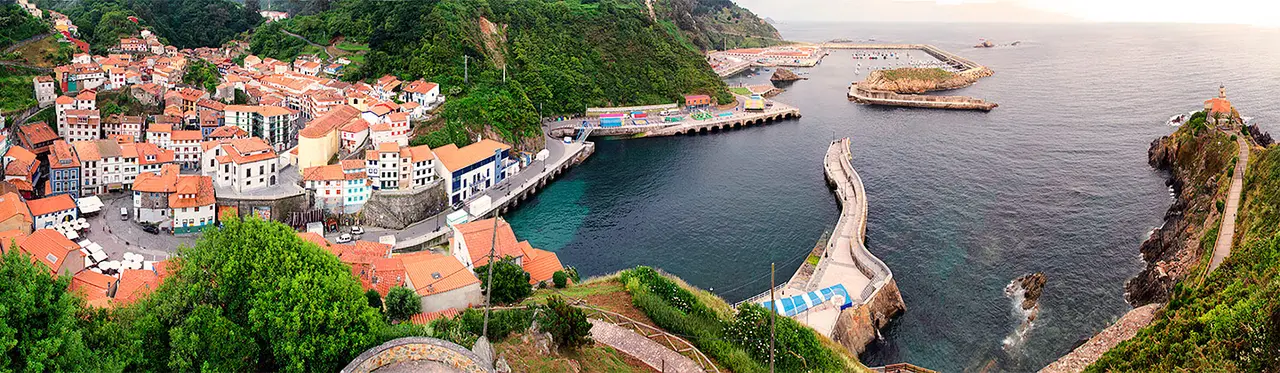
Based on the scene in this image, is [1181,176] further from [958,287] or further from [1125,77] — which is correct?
[1125,77]

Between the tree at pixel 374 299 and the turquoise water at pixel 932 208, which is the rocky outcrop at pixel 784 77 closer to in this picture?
the turquoise water at pixel 932 208

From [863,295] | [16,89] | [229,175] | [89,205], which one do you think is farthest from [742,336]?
[16,89]

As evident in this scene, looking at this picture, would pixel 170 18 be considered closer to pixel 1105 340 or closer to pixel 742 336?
pixel 742 336

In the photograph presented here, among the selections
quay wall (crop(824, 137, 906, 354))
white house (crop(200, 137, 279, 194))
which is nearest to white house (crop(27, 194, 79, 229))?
white house (crop(200, 137, 279, 194))

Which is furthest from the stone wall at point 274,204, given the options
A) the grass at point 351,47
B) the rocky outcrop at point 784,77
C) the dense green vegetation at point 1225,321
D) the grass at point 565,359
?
the rocky outcrop at point 784,77

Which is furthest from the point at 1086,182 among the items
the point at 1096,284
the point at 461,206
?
the point at 461,206

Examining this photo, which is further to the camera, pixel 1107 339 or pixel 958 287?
pixel 958 287

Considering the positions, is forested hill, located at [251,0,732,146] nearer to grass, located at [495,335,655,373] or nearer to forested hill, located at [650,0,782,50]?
forested hill, located at [650,0,782,50]
